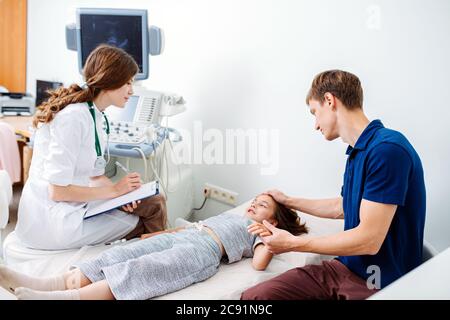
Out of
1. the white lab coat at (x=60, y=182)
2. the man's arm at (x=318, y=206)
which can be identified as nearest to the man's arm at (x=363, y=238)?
the man's arm at (x=318, y=206)

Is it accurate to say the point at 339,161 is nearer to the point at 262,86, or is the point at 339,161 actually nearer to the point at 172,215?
the point at 262,86

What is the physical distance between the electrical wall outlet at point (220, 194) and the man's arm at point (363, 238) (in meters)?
1.32

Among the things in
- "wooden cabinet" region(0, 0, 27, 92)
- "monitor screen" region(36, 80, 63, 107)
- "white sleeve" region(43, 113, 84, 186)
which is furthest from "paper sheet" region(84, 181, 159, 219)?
"wooden cabinet" region(0, 0, 27, 92)

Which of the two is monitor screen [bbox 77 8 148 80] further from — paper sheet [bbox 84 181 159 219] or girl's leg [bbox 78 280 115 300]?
girl's leg [bbox 78 280 115 300]

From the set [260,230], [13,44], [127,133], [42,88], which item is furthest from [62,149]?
[13,44]

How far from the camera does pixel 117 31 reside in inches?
97.5

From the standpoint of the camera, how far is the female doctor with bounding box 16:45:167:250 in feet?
5.70

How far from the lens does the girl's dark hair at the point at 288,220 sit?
1928mm

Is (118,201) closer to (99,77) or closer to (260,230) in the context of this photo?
(99,77)

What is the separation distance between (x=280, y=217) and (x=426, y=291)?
37.4 inches

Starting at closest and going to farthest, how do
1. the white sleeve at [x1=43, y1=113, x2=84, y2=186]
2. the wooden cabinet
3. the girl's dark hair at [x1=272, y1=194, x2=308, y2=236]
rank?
the white sleeve at [x1=43, y1=113, x2=84, y2=186]
the girl's dark hair at [x1=272, y1=194, x2=308, y2=236]
the wooden cabinet

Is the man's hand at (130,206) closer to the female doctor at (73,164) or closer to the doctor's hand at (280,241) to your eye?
the female doctor at (73,164)

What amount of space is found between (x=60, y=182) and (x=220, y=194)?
4.07ft

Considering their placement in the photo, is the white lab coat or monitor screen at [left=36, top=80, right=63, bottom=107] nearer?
the white lab coat
